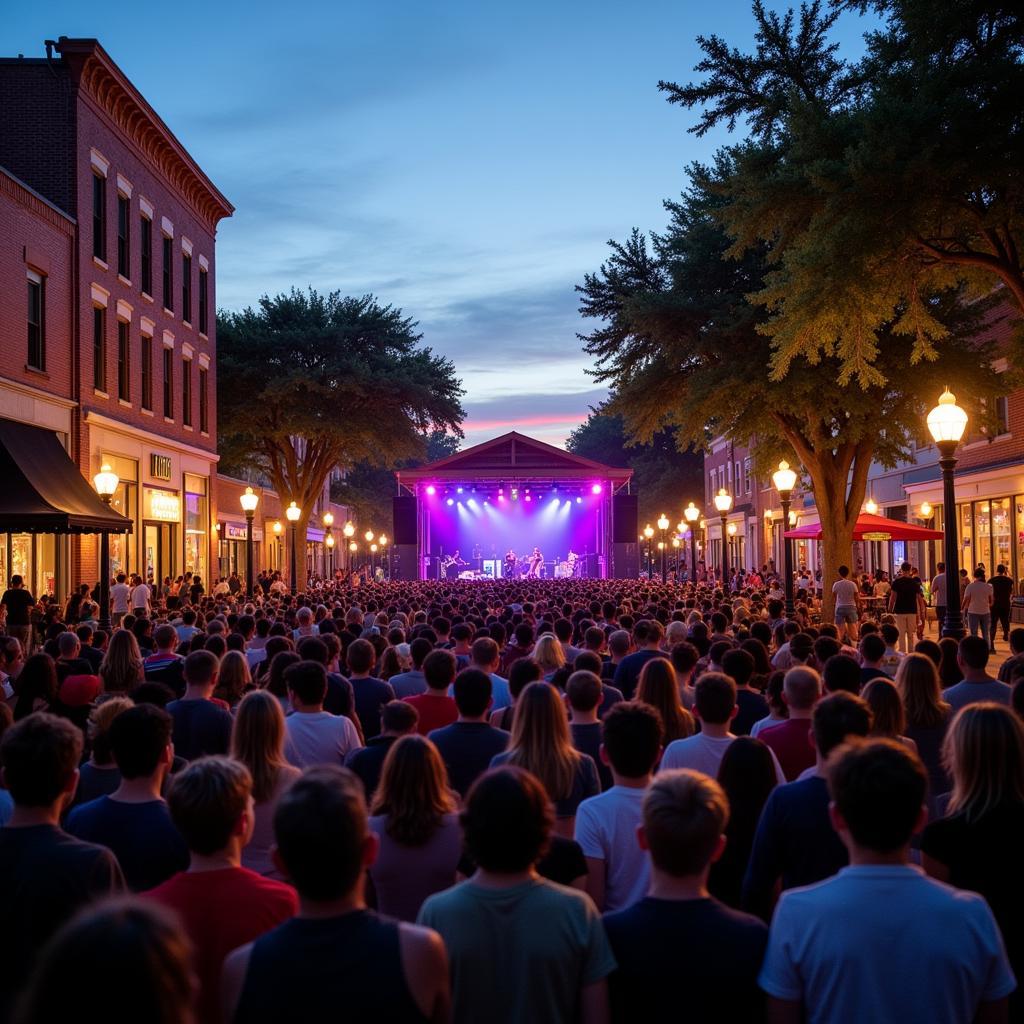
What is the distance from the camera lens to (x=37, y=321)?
86.5 feet

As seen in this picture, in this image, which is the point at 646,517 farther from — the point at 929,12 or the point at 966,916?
the point at 966,916

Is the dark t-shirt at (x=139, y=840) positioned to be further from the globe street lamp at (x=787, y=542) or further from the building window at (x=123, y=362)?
the building window at (x=123, y=362)

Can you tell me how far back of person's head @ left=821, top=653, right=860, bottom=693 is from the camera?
790 centimetres

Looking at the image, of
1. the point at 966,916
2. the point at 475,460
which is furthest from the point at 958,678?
the point at 475,460

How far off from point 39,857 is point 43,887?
0.37 feet

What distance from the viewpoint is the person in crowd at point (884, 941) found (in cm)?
326

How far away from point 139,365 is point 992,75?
82.1 ft

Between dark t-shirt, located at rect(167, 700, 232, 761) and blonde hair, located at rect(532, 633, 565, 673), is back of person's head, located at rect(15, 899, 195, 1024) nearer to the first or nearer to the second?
dark t-shirt, located at rect(167, 700, 232, 761)

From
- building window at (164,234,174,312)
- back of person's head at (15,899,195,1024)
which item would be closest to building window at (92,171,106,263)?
building window at (164,234,174,312)

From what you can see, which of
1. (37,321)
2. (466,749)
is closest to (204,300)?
(37,321)

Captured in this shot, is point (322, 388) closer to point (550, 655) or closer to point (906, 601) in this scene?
point (906, 601)

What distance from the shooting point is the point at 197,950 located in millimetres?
3629

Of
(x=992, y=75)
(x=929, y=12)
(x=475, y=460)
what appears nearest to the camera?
(x=992, y=75)

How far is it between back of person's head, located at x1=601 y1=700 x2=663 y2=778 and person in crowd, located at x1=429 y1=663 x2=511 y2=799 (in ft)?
5.33
